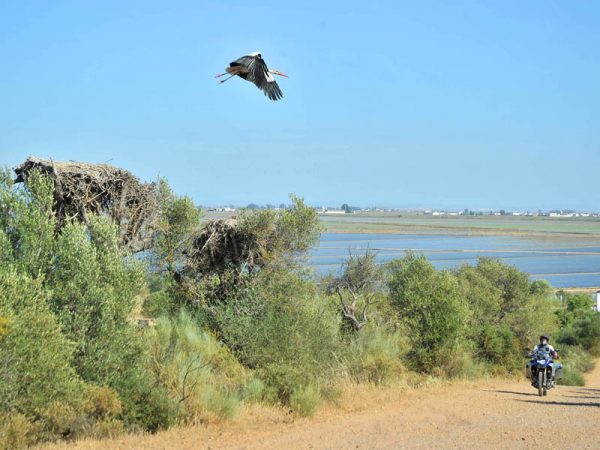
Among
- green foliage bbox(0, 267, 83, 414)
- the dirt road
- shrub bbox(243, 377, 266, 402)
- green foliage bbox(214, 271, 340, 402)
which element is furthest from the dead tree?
green foliage bbox(0, 267, 83, 414)

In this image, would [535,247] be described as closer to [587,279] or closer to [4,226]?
[587,279]

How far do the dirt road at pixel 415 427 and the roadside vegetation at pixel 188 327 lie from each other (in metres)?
0.69

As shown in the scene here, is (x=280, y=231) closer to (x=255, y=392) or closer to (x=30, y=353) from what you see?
(x=255, y=392)

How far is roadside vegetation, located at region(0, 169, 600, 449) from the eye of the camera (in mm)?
12750

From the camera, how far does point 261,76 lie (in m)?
11.5

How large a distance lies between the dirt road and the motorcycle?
0.64 m

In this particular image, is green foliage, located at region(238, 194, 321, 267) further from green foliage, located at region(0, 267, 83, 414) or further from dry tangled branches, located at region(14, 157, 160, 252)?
green foliage, located at region(0, 267, 83, 414)

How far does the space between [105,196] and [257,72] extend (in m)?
9.14

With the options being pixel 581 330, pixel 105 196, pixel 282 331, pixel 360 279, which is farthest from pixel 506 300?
pixel 105 196

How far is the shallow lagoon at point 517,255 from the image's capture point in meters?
83.7

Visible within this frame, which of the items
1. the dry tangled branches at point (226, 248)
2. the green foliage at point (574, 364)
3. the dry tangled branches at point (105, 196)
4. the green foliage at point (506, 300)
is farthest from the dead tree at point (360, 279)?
the dry tangled branches at point (105, 196)

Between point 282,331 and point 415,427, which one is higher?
point 282,331

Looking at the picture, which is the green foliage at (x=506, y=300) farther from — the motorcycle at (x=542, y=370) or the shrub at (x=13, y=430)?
the shrub at (x=13, y=430)

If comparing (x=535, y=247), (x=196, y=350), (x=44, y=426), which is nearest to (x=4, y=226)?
(x=44, y=426)
